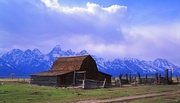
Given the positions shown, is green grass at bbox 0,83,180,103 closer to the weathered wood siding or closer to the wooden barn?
the wooden barn

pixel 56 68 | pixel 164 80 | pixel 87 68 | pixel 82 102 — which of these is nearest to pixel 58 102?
pixel 82 102

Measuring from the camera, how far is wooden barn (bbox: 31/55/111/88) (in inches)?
2422

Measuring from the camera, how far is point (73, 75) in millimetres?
63812

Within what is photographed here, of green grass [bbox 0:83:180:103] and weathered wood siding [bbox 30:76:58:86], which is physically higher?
weathered wood siding [bbox 30:76:58:86]

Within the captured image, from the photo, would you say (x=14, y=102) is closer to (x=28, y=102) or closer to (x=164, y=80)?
(x=28, y=102)

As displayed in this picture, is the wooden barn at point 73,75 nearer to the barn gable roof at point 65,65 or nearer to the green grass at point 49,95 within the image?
the barn gable roof at point 65,65

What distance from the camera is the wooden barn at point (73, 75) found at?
61531 mm

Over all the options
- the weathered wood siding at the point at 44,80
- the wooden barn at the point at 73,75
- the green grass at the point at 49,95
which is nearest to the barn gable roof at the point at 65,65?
the wooden barn at the point at 73,75

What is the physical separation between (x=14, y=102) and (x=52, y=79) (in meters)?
34.5

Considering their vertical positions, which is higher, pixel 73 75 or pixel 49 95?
pixel 73 75

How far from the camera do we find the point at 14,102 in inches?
1126

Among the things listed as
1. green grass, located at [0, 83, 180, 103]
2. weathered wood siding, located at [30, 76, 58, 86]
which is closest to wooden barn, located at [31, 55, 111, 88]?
weathered wood siding, located at [30, 76, 58, 86]

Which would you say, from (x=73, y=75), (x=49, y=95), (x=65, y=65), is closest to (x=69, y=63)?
(x=65, y=65)

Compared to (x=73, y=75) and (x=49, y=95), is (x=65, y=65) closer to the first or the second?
(x=73, y=75)
